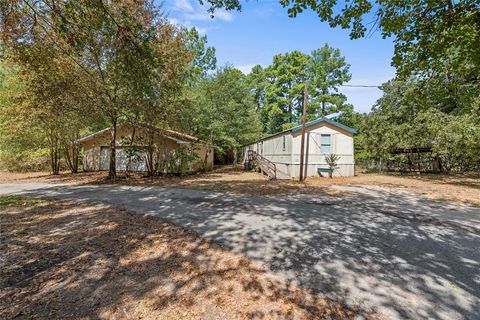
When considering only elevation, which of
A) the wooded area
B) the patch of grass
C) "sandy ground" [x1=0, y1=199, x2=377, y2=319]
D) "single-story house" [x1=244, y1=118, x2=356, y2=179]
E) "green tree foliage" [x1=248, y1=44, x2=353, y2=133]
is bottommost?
"sandy ground" [x1=0, y1=199, x2=377, y2=319]

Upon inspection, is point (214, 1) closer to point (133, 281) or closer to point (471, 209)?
point (133, 281)

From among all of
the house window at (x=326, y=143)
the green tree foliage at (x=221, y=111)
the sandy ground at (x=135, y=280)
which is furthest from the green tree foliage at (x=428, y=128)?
the green tree foliage at (x=221, y=111)

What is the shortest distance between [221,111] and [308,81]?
1758 centimetres

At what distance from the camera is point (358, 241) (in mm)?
4812

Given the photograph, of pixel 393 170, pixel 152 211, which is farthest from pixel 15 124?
pixel 393 170

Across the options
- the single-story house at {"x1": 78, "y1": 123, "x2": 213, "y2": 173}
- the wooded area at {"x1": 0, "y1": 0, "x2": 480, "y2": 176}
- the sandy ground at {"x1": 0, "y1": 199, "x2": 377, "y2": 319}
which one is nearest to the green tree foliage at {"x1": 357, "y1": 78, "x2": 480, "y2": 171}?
the wooded area at {"x1": 0, "y1": 0, "x2": 480, "y2": 176}

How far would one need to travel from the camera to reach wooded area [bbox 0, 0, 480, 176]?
16.7 ft

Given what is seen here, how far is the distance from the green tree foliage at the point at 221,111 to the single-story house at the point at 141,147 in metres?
1.24

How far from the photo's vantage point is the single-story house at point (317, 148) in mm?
16703

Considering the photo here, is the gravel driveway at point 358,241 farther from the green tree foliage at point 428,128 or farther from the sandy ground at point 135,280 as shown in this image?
the green tree foliage at point 428,128

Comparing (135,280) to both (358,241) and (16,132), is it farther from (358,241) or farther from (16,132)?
(16,132)

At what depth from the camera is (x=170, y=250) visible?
4.27 m

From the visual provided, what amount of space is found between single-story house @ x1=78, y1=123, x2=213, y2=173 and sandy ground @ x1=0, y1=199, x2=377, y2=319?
1062cm

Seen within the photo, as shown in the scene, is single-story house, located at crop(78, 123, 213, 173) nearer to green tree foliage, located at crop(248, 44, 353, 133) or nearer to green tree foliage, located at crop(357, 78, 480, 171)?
green tree foliage, located at crop(357, 78, 480, 171)
